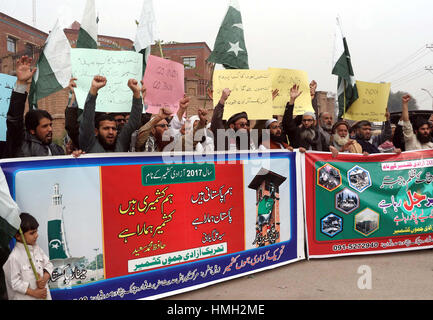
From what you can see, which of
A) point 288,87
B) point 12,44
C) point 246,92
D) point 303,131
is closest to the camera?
point 246,92

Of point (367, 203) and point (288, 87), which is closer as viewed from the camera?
point (288, 87)

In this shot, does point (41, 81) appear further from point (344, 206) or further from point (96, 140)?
point (344, 206)

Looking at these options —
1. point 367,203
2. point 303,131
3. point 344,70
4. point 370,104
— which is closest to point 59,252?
point 303,131

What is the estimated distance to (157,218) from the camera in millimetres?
3500

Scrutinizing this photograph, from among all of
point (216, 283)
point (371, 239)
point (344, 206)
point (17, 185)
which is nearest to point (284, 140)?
point (344, 206)

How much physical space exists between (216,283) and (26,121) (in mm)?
2370

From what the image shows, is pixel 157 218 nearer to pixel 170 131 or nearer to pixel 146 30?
pixel 170 131

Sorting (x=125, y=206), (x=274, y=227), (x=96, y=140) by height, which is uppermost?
(x=96, y=140)

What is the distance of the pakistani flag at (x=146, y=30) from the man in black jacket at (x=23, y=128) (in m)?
1.62

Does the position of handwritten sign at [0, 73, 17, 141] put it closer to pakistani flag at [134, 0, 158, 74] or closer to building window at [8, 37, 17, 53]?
pakistani flag at [134, 0, 158, 74]

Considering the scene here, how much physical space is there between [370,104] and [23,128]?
4.46 meters

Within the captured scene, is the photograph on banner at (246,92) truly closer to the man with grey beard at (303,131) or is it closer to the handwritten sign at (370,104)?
the man with grey beard at (303,131)

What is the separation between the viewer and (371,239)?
4.86 meters
